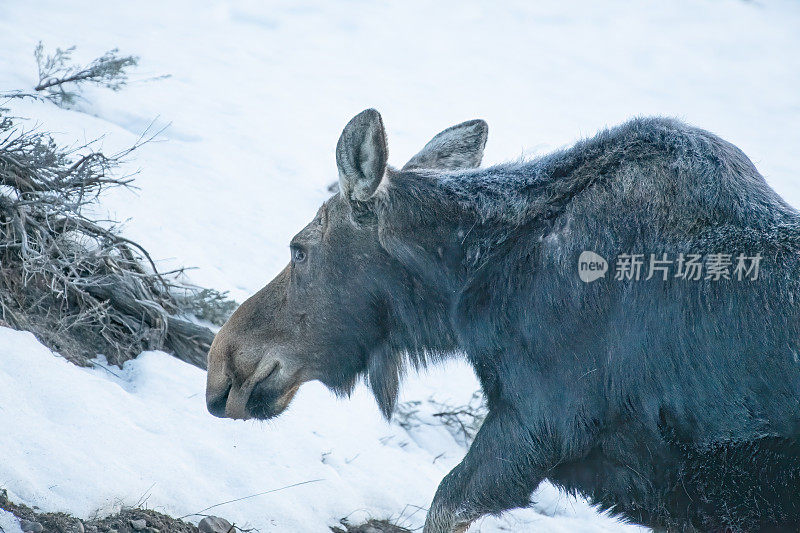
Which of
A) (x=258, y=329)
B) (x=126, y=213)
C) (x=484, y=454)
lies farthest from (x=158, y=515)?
(x=126, y=213)

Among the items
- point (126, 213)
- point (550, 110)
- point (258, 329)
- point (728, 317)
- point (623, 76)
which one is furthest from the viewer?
point (623, 76)

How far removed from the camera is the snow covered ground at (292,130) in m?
4.35

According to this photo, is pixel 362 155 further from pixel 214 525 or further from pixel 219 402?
pixel 214 525

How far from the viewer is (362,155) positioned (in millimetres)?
3854

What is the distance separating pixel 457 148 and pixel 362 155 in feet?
3.32

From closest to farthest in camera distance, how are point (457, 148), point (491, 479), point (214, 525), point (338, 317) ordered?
point (491, 479) → point (214, 525) → point (338, 317) → point (457, 148)

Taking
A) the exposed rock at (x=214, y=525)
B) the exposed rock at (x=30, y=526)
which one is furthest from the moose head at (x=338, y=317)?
the exposed rock at (x=30, y=526)

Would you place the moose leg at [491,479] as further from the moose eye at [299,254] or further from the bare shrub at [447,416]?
the bare shrub at [447,416]

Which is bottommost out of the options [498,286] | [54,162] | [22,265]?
[22,265]

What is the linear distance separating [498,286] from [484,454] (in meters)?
0.69

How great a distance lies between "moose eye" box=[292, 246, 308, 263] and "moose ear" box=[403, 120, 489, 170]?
840 millimetres

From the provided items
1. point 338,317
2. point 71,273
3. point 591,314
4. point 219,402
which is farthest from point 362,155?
point 71,273

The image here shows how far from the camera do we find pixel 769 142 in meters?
11.2

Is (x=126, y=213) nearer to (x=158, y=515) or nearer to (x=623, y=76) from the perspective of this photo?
(x=158, y=515)
